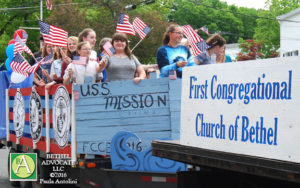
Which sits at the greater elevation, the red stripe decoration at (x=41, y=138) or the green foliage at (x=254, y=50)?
the green foliage at (x=254, y=50)

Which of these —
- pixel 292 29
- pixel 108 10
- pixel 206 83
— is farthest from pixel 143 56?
pixel 206 83

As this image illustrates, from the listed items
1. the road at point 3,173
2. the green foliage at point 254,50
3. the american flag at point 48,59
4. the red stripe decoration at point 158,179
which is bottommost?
Result: the road at point 3,173

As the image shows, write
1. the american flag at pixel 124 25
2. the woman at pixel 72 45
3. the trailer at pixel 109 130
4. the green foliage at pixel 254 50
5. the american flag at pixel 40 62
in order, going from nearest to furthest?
the trailer at pixel 109 130
the american flag at pixel 40 62
the woman at pixel 72 45
the american flag at pixel 124 25
the green foliage at pixel 254 50

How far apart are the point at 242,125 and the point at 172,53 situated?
11.9 feet

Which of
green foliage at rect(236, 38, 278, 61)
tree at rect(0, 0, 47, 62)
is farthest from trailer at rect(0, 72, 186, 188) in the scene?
tree at rect(0, 0, 47, 62)

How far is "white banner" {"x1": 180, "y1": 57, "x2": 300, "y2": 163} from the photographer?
368cm

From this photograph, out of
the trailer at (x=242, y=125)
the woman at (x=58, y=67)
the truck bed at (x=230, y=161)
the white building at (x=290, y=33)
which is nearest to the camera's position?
the truck bed at (x=230, y=161)

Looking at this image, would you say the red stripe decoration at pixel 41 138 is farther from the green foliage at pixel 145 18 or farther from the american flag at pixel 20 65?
the green foliage at pixel 145 18

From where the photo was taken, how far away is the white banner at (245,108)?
368 cm

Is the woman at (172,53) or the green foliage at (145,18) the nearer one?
the woman at (172,53)

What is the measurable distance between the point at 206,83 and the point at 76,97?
3.13 metres

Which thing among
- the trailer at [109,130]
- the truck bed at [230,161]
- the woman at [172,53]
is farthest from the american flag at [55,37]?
the truck bed at [230,161]

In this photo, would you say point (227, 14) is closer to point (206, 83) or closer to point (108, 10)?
point (108, 10)

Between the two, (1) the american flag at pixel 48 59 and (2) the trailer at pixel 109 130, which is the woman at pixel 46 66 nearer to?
(1) the american flag at pixel 48 59
